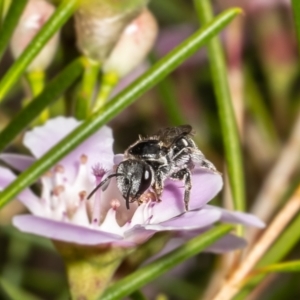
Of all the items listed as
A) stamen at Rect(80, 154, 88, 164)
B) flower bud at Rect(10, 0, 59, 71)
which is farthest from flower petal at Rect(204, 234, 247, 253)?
flower bud at Rect(10, 0, 59, 71)

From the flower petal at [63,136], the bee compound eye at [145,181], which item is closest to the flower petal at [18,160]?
the flower petal at [63,136]

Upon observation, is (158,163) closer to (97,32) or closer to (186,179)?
(186,179)

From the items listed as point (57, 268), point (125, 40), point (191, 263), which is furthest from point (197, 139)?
point (57, 268)

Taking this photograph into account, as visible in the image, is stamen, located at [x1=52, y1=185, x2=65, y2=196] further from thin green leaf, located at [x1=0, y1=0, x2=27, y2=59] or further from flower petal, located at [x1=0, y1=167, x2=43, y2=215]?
thin green leaf, located at [x1=0, y1=0, x2=27, y2=59]

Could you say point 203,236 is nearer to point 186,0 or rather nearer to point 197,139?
point 197,139

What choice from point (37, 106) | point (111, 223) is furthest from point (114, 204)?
point (37, 106)

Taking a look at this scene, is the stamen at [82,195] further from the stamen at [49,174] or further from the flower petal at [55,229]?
the flower petal at [55,229]
